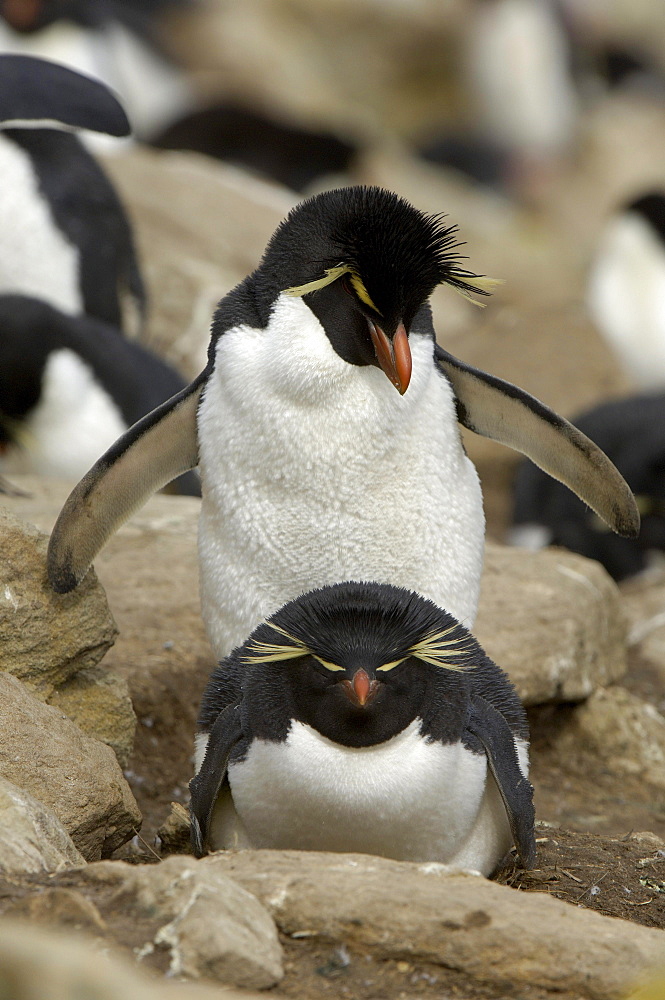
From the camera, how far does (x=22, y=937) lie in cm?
210

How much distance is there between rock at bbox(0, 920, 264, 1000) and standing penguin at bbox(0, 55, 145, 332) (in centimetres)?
498

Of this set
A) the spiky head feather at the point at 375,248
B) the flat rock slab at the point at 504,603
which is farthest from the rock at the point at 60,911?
the flat rock slab at the point at 504,603

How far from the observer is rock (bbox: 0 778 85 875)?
107 inches

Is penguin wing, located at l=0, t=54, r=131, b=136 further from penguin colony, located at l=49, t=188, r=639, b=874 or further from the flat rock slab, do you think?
penguin colony, located at l=49, t=188, r=639, b=874

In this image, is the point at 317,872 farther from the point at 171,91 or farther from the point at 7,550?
the point at 171,91

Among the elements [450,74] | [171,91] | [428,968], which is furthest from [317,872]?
[450,74]

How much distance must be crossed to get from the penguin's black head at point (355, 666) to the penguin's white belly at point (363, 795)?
0.14 feet

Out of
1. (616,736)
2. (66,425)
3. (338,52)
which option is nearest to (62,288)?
(66,425)

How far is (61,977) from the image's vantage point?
1.95m

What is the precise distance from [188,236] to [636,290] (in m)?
3.32

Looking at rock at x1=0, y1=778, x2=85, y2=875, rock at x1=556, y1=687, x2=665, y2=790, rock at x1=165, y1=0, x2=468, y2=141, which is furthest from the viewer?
rock at x1=165, y1=0, x2=468, y2=141

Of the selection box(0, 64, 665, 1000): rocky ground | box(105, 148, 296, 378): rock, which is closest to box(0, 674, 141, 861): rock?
box(0, 64, 665, 1000): rocky ground

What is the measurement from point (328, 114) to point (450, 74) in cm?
220

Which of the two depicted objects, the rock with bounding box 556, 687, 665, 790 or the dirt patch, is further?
the rock with bounding box 556, 687, 665, 790
